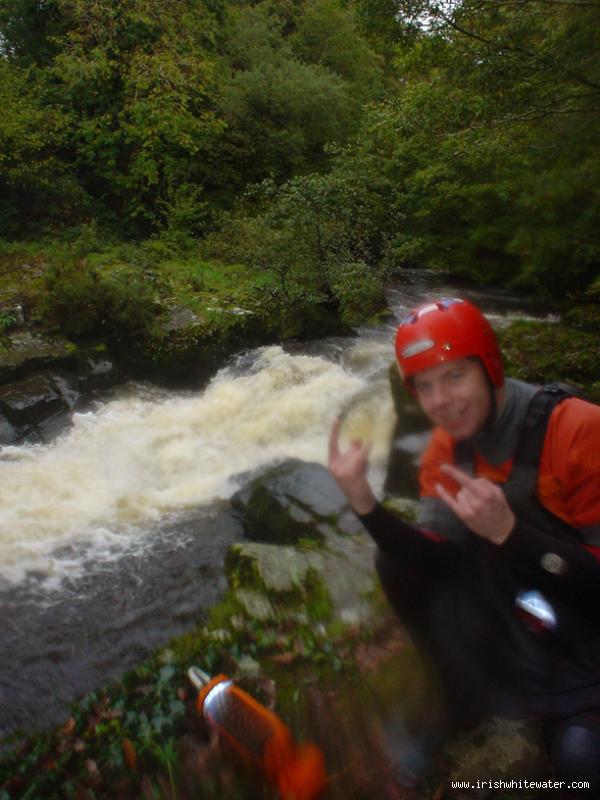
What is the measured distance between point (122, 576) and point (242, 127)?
492 inches

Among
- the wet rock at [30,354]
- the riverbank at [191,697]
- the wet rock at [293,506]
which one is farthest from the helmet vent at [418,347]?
the wet rock at [30,354]

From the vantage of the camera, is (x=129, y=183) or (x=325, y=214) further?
(x=129, y=183)

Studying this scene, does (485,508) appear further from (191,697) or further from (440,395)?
(191,697)

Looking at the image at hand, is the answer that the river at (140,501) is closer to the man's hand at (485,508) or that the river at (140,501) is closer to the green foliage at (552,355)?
the man's hand at (485,508)

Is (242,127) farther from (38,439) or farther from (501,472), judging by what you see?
(501,472)

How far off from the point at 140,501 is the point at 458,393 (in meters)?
4.50

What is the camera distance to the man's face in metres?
1.55

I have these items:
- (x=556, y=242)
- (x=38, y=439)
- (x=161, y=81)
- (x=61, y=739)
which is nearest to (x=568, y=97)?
(x=556, y=242)

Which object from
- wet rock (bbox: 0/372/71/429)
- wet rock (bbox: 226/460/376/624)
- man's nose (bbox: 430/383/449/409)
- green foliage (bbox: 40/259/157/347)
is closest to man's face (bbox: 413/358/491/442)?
man's nose (bbox: 430/383/449/409)

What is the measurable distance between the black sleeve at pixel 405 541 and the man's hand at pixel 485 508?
317mm

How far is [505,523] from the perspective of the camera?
134cm

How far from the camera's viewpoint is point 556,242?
520 cm

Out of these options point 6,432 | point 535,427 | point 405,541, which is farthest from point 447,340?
point 6,432

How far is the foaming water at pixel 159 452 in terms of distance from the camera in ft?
15.8
